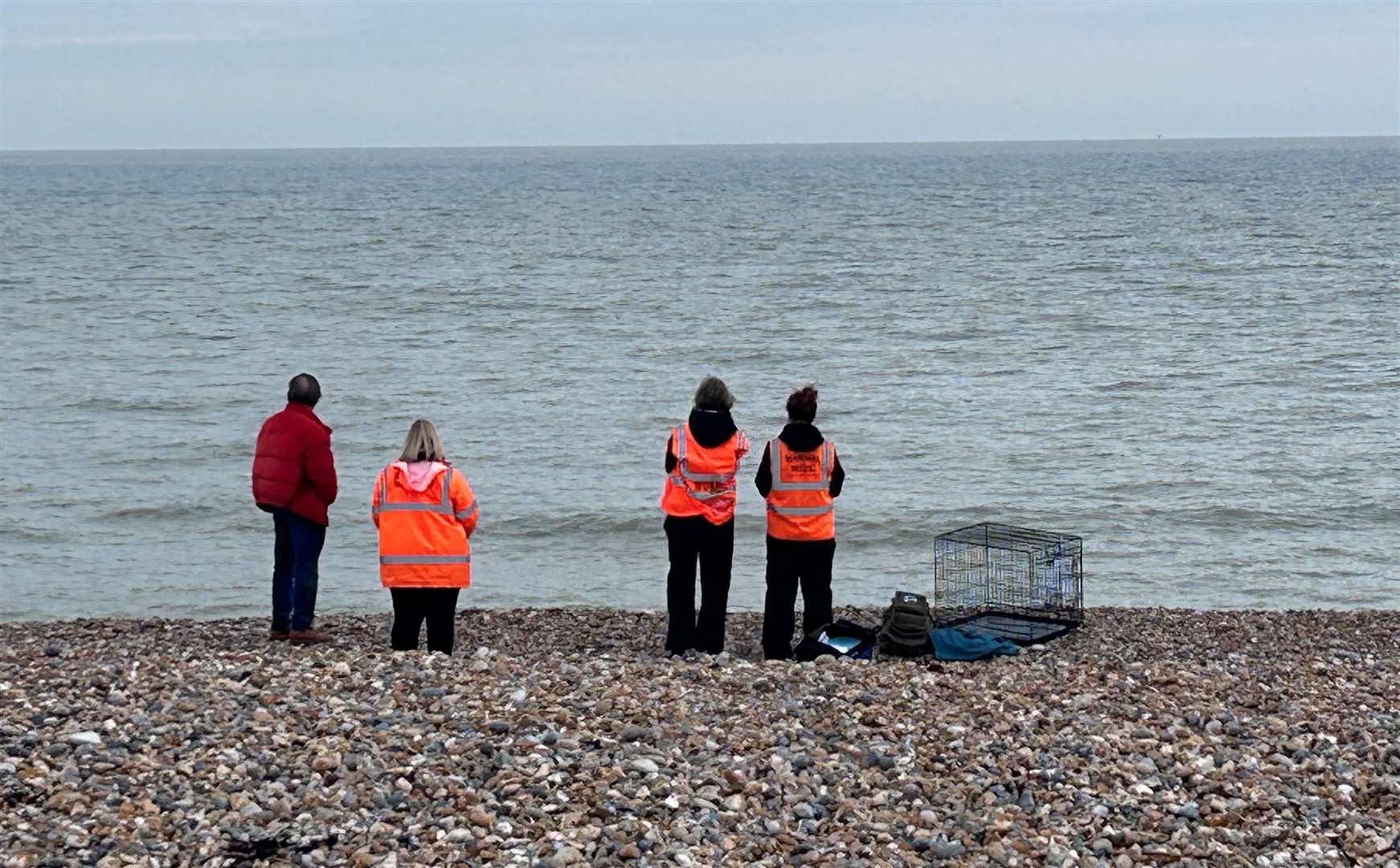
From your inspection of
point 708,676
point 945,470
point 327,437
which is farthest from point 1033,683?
point 945,470

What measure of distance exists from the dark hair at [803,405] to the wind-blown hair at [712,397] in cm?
40

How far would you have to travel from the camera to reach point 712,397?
1019cm

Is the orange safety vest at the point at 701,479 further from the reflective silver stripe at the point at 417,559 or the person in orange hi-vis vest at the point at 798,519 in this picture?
the reflective silver stripe at the point at 417,559

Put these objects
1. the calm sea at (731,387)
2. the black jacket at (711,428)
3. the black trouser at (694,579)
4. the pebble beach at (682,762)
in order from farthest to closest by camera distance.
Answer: the calm sea at (731,387) → the black trouser at (694,579) → the black jacket at (711,428) → the pebble beach at (682,762)

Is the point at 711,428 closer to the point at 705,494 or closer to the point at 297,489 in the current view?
the point at 705,494

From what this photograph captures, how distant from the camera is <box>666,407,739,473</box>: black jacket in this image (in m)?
10.2

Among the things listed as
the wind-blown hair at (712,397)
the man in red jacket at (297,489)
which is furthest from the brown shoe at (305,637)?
the wind-blown hair at (712,397)

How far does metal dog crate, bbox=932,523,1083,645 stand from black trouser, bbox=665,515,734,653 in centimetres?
163

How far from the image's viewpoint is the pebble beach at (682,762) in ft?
20.9

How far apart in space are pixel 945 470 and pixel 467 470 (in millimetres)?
5859

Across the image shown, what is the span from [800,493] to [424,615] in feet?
8.07

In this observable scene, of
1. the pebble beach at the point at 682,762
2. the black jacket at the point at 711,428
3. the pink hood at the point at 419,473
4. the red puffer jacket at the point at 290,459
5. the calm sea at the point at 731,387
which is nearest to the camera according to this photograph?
the pebble beach at the point at 682,762

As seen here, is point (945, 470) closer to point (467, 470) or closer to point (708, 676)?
point (467, 470)

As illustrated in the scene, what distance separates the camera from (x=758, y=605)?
561 inches
